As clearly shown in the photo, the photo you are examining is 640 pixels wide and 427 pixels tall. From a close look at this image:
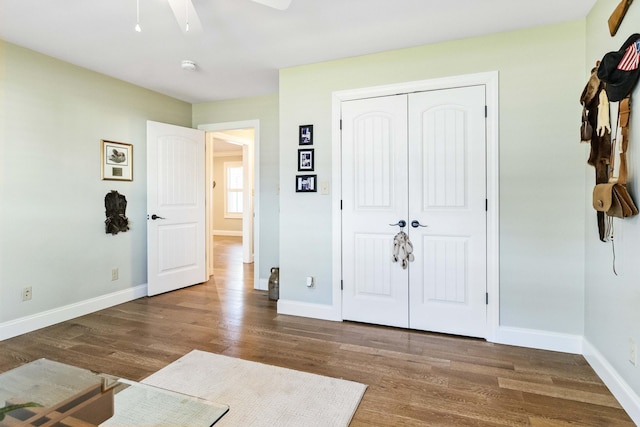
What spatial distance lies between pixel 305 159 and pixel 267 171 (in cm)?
117

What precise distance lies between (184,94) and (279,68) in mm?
1619

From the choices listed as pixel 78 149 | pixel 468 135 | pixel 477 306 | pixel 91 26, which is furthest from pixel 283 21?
pixel 477 306

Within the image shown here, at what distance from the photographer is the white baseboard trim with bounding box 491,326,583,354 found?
8.27ft

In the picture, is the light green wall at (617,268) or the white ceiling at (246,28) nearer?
the light green wall at (617,268)

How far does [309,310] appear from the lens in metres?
3.35

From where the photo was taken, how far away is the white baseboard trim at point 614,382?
5.74 feet

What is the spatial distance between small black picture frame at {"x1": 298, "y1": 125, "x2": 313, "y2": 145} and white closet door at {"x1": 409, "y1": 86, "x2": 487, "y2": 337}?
3.15 feet

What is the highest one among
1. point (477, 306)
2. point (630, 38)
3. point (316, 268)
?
point (630, 38)

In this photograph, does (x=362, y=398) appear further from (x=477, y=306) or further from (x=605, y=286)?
(x=605, y=286)

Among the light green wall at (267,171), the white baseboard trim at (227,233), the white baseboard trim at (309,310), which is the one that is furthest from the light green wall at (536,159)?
the white baseboard trim at (227,233)

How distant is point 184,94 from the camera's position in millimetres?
4312

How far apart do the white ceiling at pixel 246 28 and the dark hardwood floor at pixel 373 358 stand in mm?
2324

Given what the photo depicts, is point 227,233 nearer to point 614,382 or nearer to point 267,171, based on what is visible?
point 267,171

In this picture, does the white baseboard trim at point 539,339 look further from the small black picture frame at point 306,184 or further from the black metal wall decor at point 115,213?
the black metal wall decor at point 115,213
